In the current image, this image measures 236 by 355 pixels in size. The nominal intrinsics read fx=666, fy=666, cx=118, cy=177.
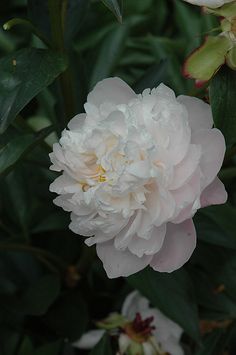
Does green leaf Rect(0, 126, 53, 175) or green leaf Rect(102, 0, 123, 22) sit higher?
green leaf Rect(102, 0, 123, 22)

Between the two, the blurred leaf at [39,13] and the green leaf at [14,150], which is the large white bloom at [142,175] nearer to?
the green leaf at [14,150]

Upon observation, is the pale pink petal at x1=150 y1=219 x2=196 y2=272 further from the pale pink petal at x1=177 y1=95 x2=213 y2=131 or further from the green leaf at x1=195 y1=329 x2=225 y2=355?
the green leaf at x1=195 y1=329 x2=225 y2=355

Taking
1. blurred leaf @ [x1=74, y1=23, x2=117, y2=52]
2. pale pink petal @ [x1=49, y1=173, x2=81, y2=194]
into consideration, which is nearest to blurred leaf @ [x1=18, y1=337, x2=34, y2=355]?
pale pink petal @ [x1=49, y1=173, x2=81, y2=194]

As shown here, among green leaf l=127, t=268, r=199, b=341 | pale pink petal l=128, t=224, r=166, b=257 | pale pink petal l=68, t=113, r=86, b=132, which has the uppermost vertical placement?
pale pink petal l=68, t=113, r=86, b=132

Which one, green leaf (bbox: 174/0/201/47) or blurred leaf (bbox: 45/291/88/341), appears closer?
blurred leaf (bbox: 45/291/88/341)

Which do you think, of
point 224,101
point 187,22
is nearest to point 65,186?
point 224,101

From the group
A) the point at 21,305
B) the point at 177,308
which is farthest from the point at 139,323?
the point at 21,305

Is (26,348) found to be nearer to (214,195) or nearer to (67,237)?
(67,237)
